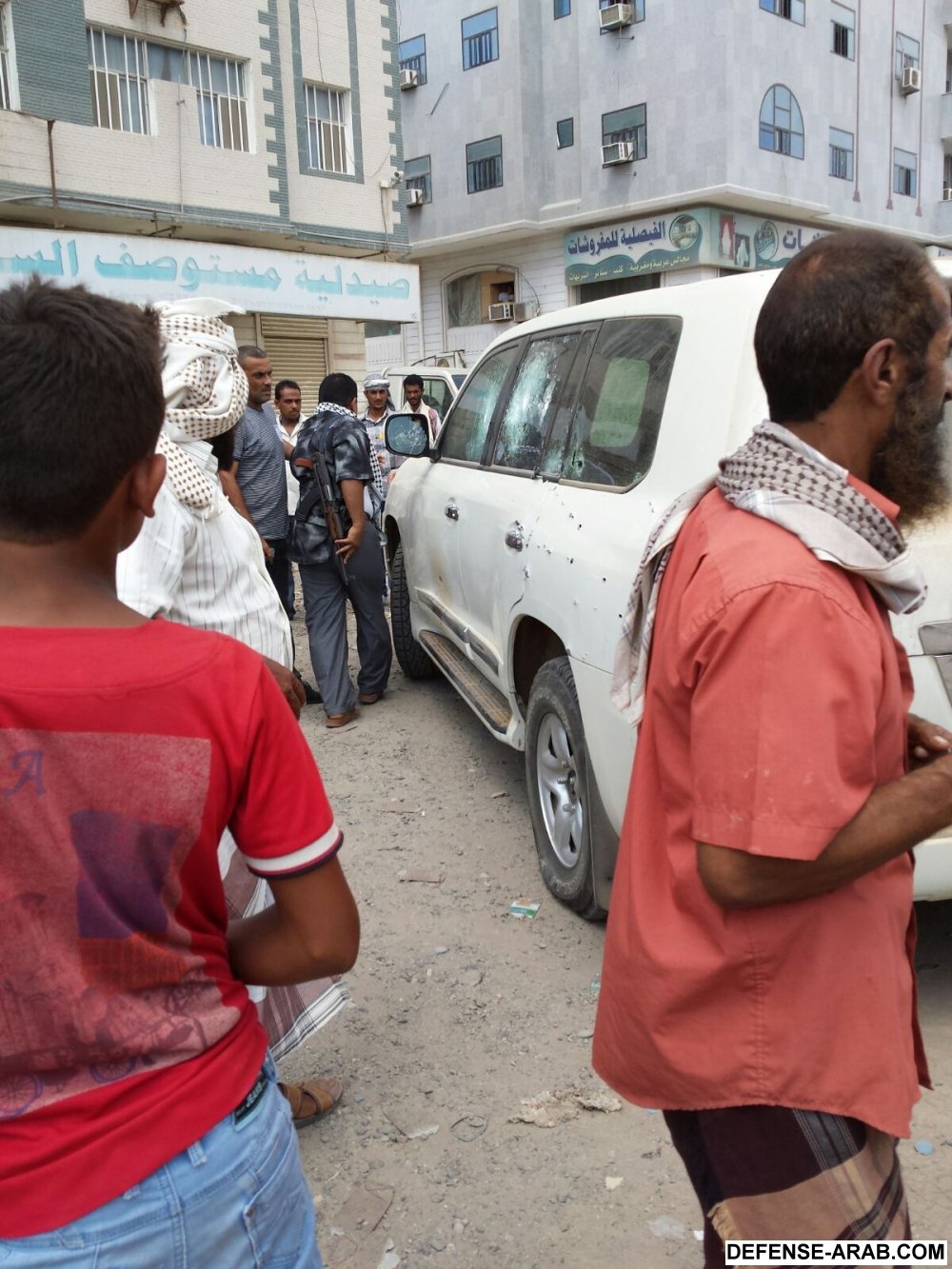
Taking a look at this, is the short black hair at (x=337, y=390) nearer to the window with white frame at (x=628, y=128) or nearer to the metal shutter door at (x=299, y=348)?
the metal shutter door at (x=299, y=348)

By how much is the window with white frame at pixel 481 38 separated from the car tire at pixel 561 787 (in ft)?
92.3

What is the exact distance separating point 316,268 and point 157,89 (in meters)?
3.65

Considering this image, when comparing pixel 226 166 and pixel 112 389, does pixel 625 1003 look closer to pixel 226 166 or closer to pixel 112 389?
pixel 112 389

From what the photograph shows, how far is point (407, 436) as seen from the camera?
218 inches

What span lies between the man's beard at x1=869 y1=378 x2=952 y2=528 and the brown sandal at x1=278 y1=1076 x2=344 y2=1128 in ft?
6.90

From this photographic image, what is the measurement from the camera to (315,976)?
124 cm

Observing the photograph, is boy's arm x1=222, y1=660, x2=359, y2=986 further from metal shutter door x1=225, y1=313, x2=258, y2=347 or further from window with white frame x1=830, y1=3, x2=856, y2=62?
window with white frame x1=830, y1=3, x2=856, y2=62

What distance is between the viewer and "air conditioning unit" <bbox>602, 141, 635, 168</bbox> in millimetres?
24766

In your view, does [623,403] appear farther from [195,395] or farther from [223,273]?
[223,273]

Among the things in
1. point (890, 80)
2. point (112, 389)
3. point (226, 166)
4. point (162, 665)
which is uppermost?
point (890, 80)

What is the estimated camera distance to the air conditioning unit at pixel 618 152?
24.8 metres

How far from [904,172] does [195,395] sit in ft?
104

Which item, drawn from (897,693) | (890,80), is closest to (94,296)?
(897,693)

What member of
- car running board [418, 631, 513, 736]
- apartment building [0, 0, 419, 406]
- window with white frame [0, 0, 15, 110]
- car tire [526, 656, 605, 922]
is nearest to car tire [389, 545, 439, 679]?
car running board [418, 631, 513, 736]
